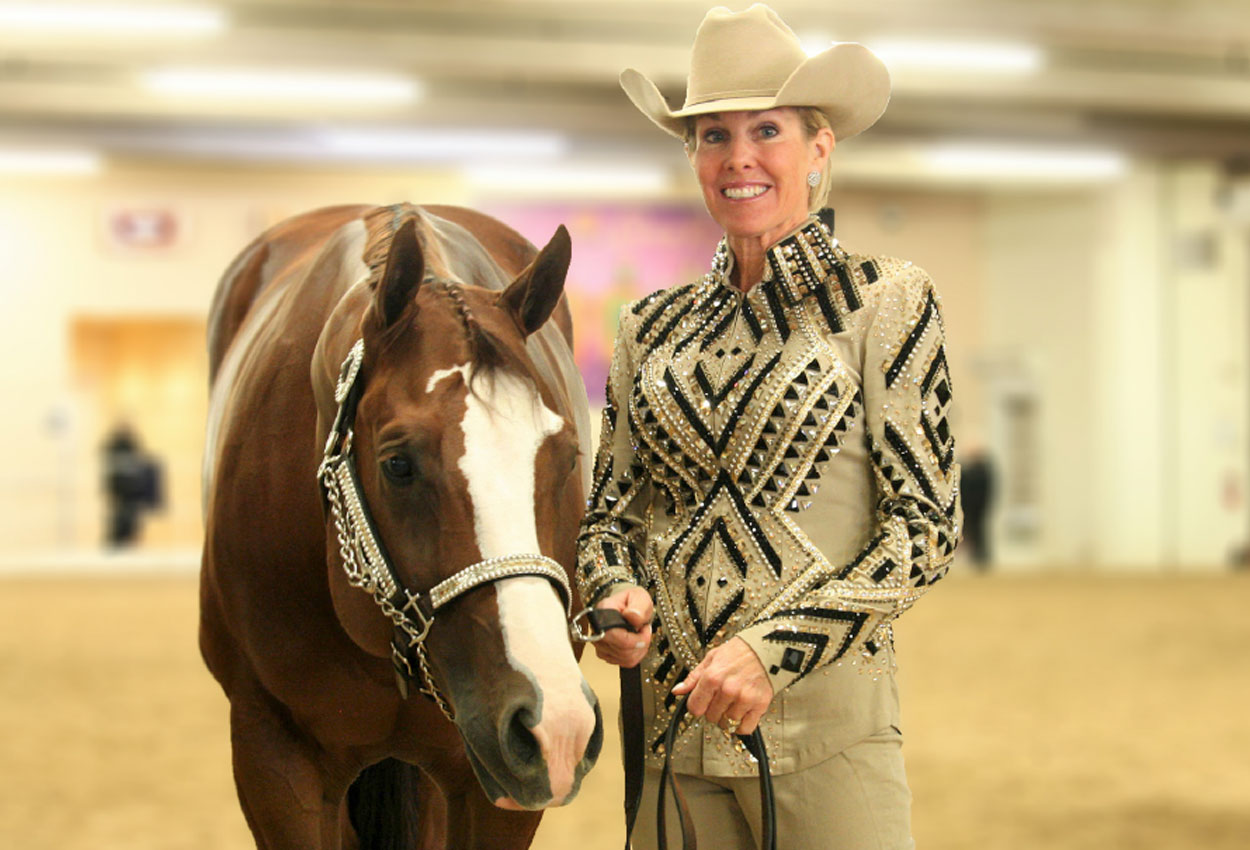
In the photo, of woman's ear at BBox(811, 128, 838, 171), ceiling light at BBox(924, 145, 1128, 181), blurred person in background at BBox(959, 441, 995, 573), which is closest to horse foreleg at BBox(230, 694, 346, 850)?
woman's ear at BBox(811, 128, 838, 171)

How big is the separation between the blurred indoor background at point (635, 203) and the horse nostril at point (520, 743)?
32.7 ft

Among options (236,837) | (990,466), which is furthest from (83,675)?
(990,466)

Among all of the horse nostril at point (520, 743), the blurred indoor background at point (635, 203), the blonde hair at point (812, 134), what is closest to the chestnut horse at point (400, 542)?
the horse nostril at point (520, 743)

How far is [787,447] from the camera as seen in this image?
1715mm

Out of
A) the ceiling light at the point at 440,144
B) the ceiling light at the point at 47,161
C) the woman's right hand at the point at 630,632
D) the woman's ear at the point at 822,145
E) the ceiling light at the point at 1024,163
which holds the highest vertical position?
the ceiling light at the point at 1024,163

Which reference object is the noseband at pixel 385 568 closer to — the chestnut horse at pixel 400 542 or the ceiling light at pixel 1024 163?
the chestnut horse at pixel 400 542

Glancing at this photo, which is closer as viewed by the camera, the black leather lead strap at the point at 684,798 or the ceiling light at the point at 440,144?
the black leather lead strap at the point at 684,798

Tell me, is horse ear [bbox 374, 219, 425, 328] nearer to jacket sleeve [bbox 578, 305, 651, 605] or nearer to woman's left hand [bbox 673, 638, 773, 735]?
jacket sleeve [bbox 578, 305, 651, 605]

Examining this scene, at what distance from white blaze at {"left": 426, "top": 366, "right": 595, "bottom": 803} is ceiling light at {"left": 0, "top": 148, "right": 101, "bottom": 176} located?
544 inches

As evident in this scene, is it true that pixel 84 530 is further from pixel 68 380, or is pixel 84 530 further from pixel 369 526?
pixel 369 526

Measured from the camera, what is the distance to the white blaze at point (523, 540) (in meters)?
1.55

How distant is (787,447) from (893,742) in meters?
0.39

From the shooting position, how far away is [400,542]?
174cm

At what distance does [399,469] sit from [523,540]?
182 mm
